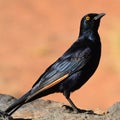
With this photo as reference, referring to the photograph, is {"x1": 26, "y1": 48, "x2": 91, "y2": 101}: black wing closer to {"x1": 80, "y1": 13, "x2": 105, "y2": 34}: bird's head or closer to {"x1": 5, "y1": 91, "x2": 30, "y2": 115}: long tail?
{"x1": 5, "y1": 91, "x2": 30, "y2": 115}: long tail

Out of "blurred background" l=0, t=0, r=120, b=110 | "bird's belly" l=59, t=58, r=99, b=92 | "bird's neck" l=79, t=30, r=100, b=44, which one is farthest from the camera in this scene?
"blurred background" l=0, t=0, r=120, b=110

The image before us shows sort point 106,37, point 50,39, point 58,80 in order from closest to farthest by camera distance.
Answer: point 58,80, point 106,37, point 50,39

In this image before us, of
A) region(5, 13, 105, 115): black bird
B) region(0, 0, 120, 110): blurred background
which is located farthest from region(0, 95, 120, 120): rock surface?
region(0, 0, 120, 110): blurred background

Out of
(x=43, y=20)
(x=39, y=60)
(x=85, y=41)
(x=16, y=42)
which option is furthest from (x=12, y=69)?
(x=85, y=41)

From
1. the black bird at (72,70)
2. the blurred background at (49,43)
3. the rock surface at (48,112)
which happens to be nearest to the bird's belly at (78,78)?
the black bird at (72,70)

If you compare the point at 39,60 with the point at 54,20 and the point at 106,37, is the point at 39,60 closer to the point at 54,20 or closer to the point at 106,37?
the point at 106,37

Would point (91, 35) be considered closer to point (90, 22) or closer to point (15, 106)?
point (90, 22)
